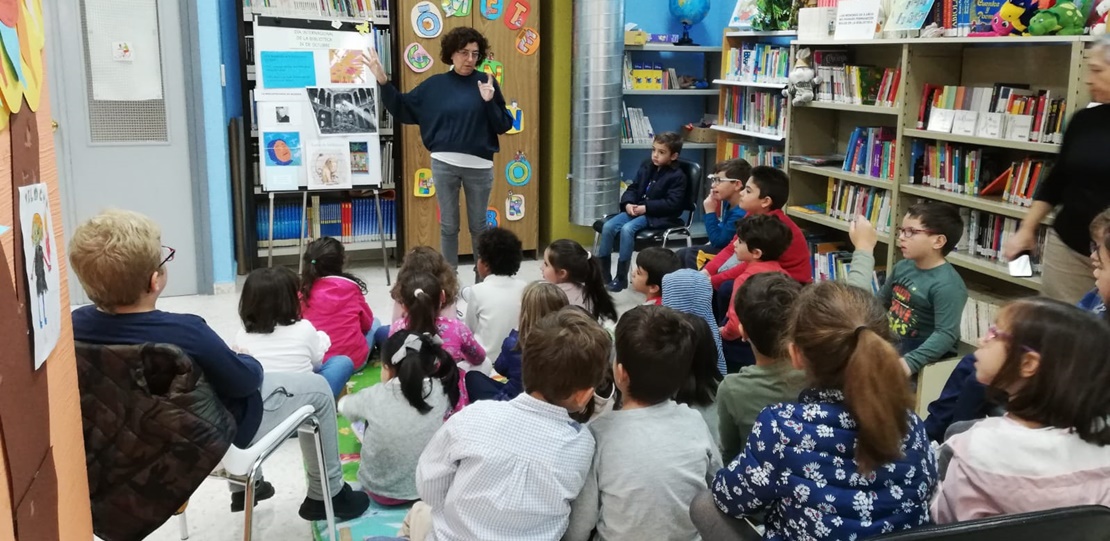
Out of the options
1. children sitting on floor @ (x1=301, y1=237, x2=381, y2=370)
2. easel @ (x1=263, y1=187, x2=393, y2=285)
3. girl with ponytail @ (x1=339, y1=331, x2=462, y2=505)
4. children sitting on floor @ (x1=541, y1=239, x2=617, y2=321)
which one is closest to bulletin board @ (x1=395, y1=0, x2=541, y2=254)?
easel @ (x1=263, y1=187, x2=393, y2=285)

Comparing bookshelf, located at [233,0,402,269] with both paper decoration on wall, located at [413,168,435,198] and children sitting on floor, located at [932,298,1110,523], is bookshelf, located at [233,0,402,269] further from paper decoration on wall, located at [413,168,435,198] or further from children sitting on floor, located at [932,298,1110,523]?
children sitting on floor, located at [932,298,1110,523]

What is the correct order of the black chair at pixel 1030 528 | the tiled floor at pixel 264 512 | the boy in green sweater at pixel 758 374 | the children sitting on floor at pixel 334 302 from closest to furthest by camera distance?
the black chair at pixel 1030 528
the boy in green sweater at pixel 758 374
the tiled floor at pixel 264 512
the children sitting on floor at pixel 334 302

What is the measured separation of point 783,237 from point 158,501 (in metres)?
2.45

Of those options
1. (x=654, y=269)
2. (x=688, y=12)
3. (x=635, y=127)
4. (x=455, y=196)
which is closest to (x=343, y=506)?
(x=654, y=269)

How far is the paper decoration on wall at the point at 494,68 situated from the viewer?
5.70 meters

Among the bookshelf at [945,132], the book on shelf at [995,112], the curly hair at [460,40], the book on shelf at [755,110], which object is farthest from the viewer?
the book on shelf at [755,110]

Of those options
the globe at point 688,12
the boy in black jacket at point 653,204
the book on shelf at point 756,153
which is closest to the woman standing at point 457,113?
the boy in black jacket at point 653,204

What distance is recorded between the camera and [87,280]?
1866 mm

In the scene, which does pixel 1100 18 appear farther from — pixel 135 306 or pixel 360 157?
pixel 360 157

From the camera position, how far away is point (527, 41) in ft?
19.0

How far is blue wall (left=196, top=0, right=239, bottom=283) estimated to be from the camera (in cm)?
475

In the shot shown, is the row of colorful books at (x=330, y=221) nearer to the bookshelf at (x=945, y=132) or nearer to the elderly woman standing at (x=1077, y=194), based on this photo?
the bookshelf at (x=945, y=132)

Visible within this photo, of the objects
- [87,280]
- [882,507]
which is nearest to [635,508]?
[882,507]

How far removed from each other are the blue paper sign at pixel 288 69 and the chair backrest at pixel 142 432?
140 inches
